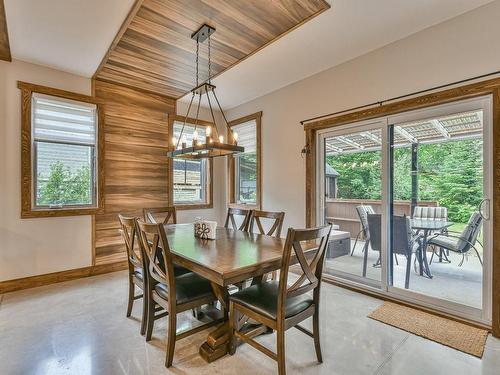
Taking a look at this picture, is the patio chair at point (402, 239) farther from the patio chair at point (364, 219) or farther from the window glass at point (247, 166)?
the window glass at point (247, 166)

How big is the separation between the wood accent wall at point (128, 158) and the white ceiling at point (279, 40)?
2.08ft

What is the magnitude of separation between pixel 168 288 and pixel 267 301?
71 centimetres

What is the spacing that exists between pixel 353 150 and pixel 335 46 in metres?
1.24

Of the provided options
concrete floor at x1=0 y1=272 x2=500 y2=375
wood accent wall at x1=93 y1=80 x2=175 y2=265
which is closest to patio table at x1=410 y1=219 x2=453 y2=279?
concrete floor at x1=0 y1=272 x2=500 y2=375

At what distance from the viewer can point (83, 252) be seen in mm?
3740

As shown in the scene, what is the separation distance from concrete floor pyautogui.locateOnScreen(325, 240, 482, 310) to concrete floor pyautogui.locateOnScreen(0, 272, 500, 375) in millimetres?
405

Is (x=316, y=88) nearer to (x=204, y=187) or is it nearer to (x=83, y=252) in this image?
(x=204, y=187)

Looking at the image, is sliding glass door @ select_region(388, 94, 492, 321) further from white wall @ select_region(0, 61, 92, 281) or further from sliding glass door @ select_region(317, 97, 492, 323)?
white wall @ select_region(0, 61, 92, 281)

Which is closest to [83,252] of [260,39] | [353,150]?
[260,39]

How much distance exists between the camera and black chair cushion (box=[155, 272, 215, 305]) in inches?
78.0

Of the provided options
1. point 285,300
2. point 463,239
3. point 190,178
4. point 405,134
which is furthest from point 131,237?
point 463,239

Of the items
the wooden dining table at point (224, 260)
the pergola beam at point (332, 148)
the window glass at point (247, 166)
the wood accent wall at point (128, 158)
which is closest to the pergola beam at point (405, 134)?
the pergola beam at point (332, 148)

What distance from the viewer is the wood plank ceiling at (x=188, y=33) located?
2.32 metres

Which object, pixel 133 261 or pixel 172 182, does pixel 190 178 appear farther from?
pixel 133 261
